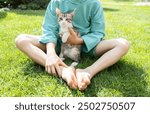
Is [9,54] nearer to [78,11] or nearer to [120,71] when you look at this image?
[78,11]

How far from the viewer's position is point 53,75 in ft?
11.2

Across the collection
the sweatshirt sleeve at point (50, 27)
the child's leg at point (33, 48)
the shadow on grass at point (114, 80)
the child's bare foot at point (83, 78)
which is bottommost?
the shadow on grass at point (114, 80)

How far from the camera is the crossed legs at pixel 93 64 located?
10.4 feet

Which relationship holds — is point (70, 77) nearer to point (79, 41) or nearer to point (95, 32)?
point (79, 41)

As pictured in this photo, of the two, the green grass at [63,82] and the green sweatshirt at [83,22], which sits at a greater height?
the green sweatshirt at [83,22]

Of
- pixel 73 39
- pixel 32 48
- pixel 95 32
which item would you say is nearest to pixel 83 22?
pixel 95 32

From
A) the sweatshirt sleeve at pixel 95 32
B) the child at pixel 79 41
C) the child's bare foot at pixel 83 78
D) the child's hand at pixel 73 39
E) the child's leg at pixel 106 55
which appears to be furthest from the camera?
the sweatshirt sleeve at pixel 95 32

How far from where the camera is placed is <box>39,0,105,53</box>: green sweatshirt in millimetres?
3746

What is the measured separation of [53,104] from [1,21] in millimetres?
4005

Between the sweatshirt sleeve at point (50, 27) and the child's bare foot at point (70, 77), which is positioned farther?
the sweatshirt sleeve at point (50, 27)

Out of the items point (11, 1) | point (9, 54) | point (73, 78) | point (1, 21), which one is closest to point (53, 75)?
point (73, 78)

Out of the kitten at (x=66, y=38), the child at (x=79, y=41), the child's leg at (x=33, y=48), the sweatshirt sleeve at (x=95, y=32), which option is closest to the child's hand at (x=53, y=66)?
the child at (x=79, y=41)

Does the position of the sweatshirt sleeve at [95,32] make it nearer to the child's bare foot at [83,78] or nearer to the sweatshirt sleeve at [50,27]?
the sweatshirt sleeve at [50,27]

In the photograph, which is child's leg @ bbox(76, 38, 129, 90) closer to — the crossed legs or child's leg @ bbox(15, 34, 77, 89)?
the crossed legs
